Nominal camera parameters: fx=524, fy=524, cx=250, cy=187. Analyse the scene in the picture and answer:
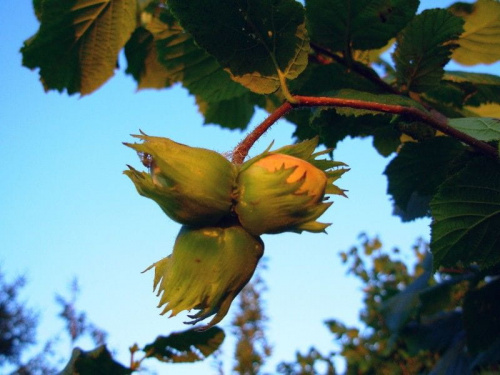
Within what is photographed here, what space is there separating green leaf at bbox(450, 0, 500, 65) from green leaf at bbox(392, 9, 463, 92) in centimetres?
24

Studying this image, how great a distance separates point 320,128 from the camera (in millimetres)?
1382

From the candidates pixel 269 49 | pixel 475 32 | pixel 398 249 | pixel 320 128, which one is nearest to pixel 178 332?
pixel 320 128

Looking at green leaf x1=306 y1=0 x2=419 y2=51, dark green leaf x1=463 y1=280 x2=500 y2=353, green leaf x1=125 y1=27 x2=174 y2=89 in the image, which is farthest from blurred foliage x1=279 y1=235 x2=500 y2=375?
green leaf x1=125 y1=27 x2=174 y2=89

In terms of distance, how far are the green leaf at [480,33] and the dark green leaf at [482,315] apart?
0.79 metres

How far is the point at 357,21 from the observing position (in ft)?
4.56

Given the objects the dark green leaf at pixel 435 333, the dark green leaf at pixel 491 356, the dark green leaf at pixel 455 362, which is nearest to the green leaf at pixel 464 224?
the dark green leaf at pixel 491 356

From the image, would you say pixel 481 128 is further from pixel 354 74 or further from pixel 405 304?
pixel 405 304

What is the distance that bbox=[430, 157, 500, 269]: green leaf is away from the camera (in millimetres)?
1165

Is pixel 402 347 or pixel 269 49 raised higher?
pixel 402 347

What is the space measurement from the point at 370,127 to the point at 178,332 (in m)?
1.04

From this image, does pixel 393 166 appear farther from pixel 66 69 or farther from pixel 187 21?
pixel 66 69

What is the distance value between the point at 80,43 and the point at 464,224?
142 centimetres

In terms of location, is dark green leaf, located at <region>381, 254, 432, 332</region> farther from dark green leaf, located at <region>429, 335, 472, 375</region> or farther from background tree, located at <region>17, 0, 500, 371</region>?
background tree, located at <region>17, 0, 500, 371</region>

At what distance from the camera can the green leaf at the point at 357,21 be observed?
1340 mm
